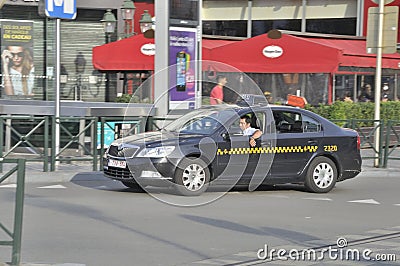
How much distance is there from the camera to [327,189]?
42.1 feet

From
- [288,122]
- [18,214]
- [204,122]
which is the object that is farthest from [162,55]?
[18,214]

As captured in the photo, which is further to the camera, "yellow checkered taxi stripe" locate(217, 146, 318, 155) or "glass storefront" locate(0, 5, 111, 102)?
"glass storefront" locate(0, 5, 111, 102)

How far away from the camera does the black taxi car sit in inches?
464

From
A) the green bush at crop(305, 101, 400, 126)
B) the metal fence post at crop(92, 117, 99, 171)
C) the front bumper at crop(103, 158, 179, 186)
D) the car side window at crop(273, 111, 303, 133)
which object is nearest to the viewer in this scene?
the front bumper at crop(103, 158, 179, 186)

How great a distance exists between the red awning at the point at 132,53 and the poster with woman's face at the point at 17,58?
8.94 m

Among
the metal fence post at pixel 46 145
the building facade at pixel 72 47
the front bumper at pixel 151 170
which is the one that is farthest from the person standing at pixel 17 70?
the front bumper at pixel 151 170

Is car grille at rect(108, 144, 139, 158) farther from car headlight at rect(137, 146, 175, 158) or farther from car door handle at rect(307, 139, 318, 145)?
car door handle at rect(307, 139, 318, 145)

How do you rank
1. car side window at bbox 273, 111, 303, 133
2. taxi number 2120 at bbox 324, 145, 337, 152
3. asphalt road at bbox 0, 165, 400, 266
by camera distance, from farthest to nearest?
Result: 1. taxi number 2120 at bbox 324, 145, 337, 152
2. car side window at bbox 273, 111, 303, 133
3. asphalt road at bbox 0, 165, 400, 266

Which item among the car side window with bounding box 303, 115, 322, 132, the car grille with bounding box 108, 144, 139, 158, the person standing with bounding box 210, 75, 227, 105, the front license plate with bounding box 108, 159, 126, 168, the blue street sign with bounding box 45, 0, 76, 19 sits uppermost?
the blue street sign with bounding box 45, 0, 76, 19

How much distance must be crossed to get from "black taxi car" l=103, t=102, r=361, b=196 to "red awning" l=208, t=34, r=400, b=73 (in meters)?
6.04

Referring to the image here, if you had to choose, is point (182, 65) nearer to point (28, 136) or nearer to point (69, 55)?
point (28, 136)

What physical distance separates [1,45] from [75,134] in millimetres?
15341

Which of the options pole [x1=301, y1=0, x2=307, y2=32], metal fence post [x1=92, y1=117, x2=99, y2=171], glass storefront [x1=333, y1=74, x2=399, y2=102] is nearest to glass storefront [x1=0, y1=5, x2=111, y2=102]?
pole [x1=301, y1=0, x2=307, y2=32]

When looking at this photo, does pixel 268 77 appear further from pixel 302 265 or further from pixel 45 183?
pixel 302 265
